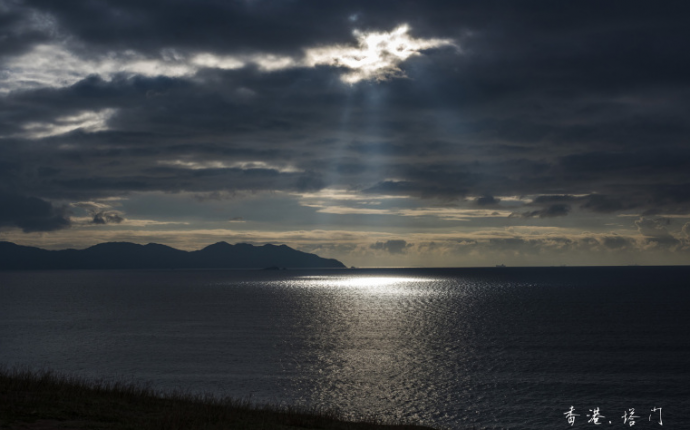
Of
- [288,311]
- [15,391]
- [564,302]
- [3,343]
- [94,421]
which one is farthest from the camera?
[564,302]

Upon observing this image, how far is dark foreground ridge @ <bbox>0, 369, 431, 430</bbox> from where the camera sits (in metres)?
21.5

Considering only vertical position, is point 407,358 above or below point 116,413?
below

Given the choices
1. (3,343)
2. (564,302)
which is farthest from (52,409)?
(564,302)

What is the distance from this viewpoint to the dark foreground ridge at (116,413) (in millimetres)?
21531

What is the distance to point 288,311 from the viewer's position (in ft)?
434

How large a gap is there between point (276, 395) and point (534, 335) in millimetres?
54693

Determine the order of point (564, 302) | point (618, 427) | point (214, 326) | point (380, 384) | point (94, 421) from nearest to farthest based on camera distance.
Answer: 1. point (94, 421)
2. point (618, 427)
3. point (380, 384)
4. point (214, 326)
5. point (564, 302)

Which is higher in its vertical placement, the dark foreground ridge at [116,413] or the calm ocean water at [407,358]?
the dark foreground ridge at [116,413]

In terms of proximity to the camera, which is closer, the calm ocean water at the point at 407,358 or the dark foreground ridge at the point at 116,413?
the dark foreground ridge at the point at 116,413

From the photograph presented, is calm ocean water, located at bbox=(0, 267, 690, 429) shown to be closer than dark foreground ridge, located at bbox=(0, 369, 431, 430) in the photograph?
No

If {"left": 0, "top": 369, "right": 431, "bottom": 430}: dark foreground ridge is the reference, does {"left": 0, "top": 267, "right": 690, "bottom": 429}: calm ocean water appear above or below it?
below

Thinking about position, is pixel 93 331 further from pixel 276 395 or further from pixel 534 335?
pixel 534 335

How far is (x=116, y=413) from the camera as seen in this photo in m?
23.9

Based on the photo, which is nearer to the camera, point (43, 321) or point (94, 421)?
point (94, 421)
